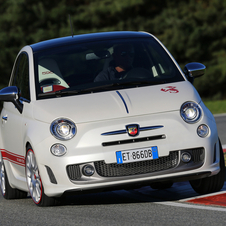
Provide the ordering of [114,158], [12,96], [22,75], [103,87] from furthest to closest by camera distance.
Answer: [22,75], [12,96], [103,87], [114,158]

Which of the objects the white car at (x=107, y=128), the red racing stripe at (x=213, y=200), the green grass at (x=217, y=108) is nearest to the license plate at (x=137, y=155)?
the white car at (x=107, y=128)

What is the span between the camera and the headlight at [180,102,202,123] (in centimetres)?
616

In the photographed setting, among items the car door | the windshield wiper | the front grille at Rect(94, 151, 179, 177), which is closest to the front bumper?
the front grille at Rect(94, 151, 179, 177)

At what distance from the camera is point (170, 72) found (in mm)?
7023

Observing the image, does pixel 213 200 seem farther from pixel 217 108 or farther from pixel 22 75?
pixel 217 108

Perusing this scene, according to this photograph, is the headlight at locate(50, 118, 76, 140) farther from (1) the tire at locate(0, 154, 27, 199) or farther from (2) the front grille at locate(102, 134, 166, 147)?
(1) the tire at locate(0, 154, 27, 199)

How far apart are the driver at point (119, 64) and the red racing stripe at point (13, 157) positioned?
1233mm

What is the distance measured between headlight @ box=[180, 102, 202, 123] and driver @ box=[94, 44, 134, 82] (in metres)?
1.07

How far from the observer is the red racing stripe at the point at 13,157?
689 centimetres

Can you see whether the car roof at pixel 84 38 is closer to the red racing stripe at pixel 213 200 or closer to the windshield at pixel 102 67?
the windshield at pixel 102 67

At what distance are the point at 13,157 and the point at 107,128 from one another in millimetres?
1784

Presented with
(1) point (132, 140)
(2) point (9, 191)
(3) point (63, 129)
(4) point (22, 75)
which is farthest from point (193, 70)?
(2) point (9, 191)

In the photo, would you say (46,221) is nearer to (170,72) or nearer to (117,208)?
(117,208)

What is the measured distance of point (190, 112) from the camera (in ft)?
20.3
